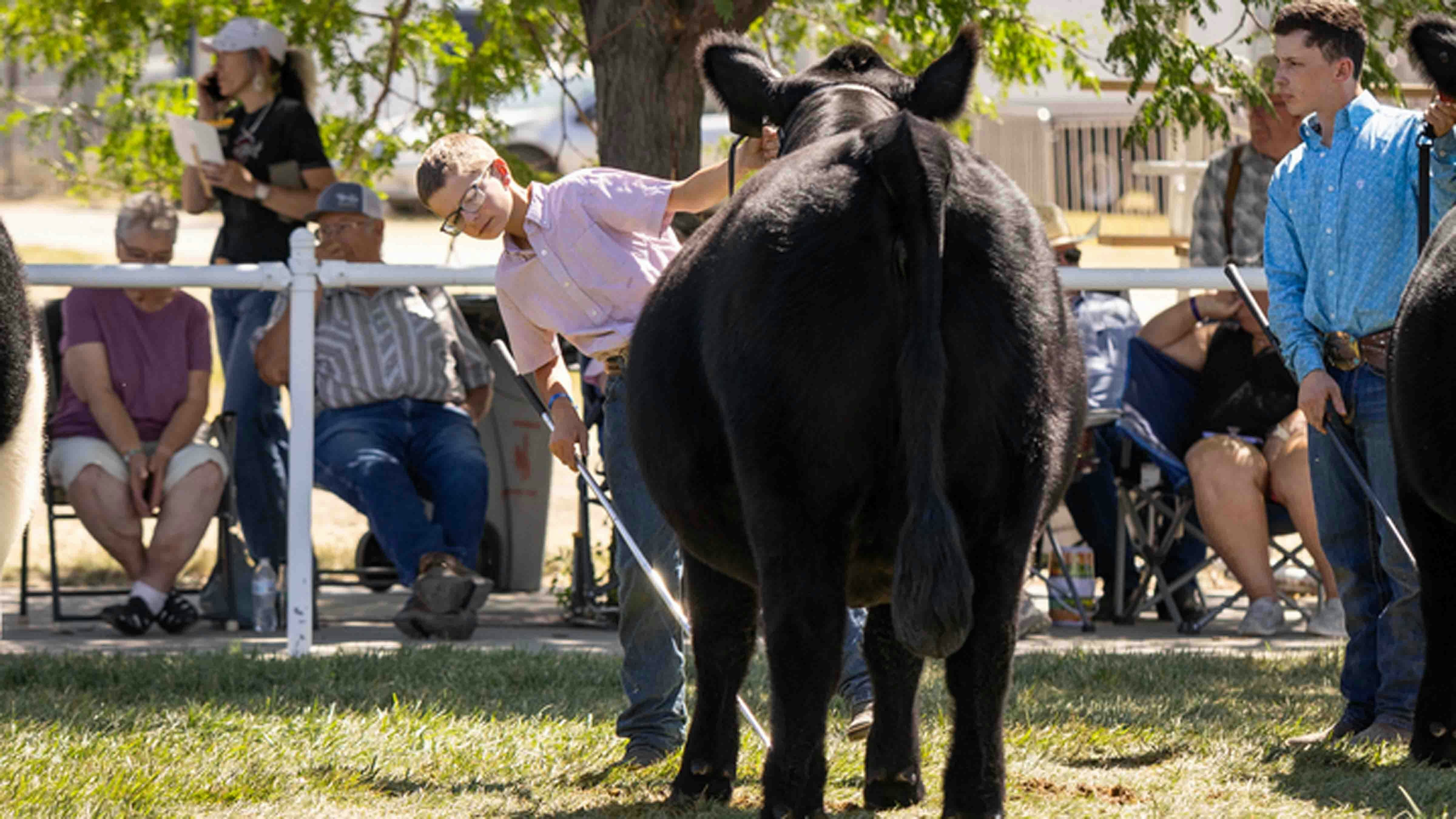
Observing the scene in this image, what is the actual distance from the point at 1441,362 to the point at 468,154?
230 cm

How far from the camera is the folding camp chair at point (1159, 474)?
7371 mm

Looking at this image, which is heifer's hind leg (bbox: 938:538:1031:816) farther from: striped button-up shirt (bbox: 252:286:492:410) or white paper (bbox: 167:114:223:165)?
white paper (bbox: 167:114:223:165)

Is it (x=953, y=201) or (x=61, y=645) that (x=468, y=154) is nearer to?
(x=953, y=201)

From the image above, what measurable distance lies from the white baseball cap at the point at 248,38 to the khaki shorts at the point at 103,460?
1.91 m

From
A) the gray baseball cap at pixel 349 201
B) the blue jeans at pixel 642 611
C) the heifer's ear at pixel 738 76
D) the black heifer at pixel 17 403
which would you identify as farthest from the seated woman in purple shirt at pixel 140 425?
the heifer's ear at pixel 738 76

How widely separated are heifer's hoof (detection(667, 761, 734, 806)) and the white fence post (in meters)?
2.69

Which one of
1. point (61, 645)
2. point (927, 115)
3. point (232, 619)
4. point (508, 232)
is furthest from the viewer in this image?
point (232, 619)

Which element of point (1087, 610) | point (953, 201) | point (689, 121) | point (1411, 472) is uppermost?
point (689, 121)

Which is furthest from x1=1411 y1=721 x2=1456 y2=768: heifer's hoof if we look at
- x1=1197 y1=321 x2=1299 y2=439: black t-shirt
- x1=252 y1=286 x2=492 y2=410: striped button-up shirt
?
x1=252 y1=286 x2=492 y2=410: striped button-up shirt

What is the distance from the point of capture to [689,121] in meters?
7.31

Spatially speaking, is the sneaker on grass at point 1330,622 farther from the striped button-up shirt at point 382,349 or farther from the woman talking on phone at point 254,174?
the woman talking on phone at point 254,174

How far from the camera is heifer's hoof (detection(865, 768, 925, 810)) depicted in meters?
3.70

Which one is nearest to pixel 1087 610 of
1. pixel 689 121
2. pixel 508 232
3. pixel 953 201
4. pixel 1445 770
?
pixel 689 121

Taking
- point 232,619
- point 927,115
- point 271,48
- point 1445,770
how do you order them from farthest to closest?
1. point 271,48
2. point 232,619
3. point 1445,770
4. point 927,115
